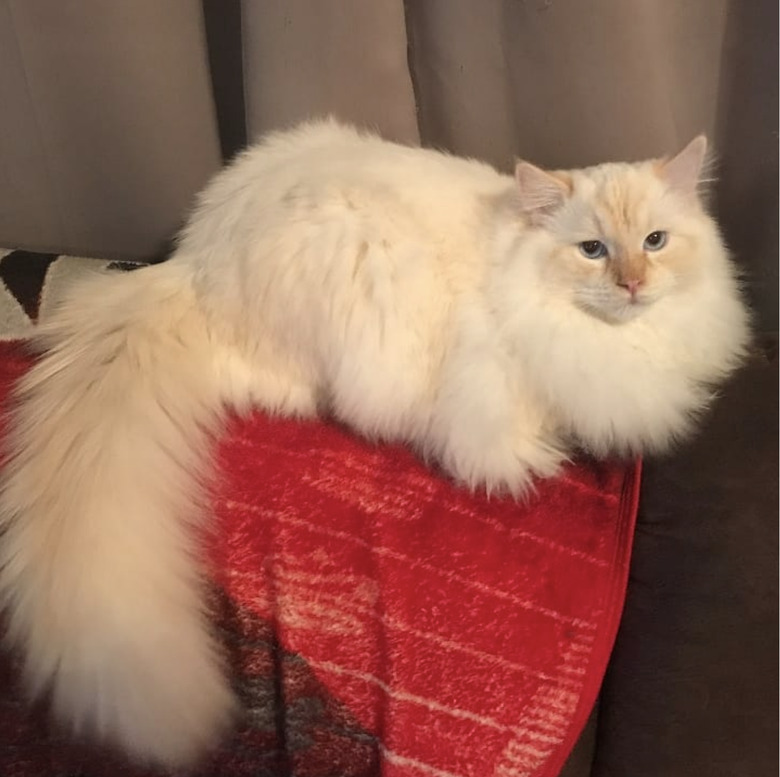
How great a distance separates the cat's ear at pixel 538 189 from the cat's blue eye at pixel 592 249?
58 mm

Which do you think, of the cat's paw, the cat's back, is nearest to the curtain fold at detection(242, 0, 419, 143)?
the cat's back

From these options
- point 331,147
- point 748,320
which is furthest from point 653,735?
point 331,147

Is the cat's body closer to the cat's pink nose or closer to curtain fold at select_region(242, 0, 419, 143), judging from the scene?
the cat's pink nose

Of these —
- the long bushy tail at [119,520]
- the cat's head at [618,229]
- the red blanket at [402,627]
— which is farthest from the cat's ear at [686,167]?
the long bushy tail at [119,520]

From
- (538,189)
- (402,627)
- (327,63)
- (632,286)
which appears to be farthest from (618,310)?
(327,63)

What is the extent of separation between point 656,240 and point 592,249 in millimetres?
75

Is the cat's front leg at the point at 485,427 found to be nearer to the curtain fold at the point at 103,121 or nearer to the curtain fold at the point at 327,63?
the curtain fold at the point at 327,63

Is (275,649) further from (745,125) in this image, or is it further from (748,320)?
(745,125)

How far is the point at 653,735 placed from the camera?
91 centimetres

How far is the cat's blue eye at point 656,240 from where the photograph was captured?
97 cm

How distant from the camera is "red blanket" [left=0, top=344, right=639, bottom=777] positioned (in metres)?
0.92

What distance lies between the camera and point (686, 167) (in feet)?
3.11

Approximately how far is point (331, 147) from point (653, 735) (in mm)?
823

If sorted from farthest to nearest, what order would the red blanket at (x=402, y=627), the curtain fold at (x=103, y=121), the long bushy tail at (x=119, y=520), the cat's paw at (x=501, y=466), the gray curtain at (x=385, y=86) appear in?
the curtain fold at (x=103, y=121) < the gray curtain at (x=385, y=86) < the cat's paw at (x=501, y=466) < the red blanket at (x=402, y=627) < the long bushy tail at (x=119, y=520)
